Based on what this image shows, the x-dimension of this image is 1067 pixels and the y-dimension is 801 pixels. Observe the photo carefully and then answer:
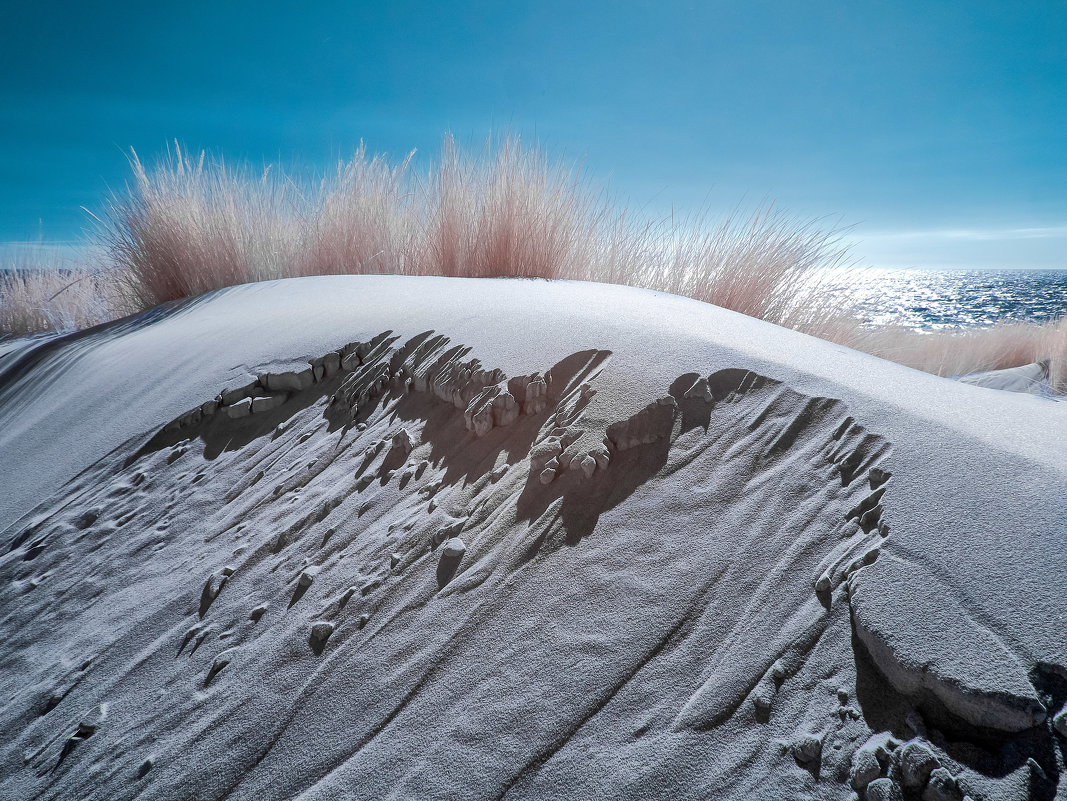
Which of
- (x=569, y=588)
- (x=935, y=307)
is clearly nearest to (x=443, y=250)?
(x=569, y=588)

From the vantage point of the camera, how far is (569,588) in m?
0.85

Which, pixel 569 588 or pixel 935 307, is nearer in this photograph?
pixel 569 588

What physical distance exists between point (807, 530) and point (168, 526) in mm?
1422

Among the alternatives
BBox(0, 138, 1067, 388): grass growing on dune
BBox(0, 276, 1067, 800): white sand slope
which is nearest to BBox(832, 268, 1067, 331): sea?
Answer: BBox(0, 138, 1067, 388): grass growing on dune

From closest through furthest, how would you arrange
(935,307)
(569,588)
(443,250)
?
(569,588) < (443,250) < (935,307)

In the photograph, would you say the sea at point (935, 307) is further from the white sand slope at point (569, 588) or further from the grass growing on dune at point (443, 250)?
the white sand slope at point (569, 588)

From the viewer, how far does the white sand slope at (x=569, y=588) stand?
64 cm

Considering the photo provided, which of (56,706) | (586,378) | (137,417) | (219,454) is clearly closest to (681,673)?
(586,378)

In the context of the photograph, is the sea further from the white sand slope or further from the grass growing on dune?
the white sand slope

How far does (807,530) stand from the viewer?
32.6 inches

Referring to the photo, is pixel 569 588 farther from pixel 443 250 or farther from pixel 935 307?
pixel 935 307

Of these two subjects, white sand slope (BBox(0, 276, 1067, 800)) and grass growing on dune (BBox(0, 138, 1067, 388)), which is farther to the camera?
grass growing on dune (BBox(0, 138, 1067, 388))

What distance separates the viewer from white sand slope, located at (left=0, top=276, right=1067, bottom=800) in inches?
25.3

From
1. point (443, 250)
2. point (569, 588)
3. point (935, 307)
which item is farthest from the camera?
point (935, 307)
